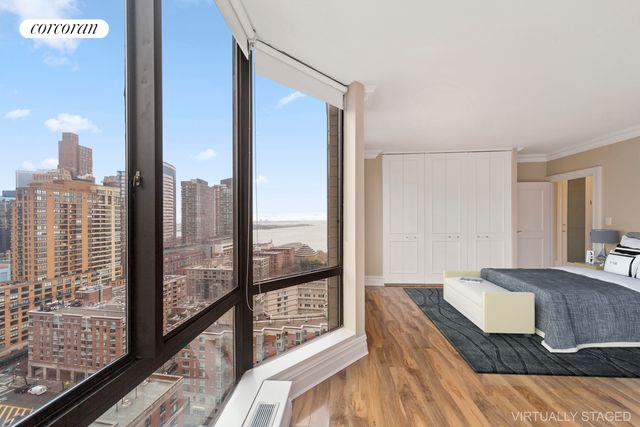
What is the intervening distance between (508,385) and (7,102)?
2969mm

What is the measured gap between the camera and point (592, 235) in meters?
4.65

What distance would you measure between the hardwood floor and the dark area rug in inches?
Result: 3.5

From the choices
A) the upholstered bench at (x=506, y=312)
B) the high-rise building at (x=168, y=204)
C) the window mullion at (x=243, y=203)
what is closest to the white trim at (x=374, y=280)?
the upholstered bench at (x=506, y=312)

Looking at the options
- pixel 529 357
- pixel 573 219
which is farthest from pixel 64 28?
pixel 573 219

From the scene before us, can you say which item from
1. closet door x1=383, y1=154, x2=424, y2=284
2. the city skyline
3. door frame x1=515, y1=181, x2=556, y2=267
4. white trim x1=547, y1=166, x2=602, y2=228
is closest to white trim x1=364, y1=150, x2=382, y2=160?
closet door x1=383, y1=154, x2=424, y2=284

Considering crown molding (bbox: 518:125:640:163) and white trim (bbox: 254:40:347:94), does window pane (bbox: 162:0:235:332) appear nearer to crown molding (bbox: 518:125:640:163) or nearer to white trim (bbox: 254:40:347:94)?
white trim (bbox: 254:40:347:94)

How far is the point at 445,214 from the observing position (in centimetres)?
555

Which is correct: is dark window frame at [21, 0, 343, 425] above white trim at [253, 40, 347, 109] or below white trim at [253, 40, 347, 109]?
below

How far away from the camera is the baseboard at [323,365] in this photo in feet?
6.93

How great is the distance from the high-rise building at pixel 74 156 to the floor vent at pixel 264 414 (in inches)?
55.6

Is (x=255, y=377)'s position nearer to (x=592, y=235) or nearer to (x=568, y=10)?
(x=568, y=10)

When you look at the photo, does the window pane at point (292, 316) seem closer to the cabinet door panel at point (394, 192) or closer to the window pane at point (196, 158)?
the window pane at point (196, 158)

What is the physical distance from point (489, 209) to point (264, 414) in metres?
5.18

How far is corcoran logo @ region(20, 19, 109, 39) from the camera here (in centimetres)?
69
